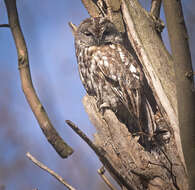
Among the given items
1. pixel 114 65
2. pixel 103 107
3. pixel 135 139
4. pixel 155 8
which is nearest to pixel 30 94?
pixel 135 139

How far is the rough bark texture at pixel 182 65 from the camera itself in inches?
33.4

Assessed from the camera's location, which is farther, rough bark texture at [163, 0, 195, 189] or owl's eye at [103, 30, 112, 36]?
owl's eye at [103, 30, 112, 36]

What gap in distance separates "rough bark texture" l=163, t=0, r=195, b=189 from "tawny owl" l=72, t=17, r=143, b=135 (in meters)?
0.82

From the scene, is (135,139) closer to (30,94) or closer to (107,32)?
(30,94)

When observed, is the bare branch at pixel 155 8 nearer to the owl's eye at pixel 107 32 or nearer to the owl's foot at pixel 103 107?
the owl's eye at pixel 107 32

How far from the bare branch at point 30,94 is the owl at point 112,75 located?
23.9 inches

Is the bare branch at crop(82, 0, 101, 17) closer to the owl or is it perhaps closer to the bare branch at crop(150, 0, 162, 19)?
the owl

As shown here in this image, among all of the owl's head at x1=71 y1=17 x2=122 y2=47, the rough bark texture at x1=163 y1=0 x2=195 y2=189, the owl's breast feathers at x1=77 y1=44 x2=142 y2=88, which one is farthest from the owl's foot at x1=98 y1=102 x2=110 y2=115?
the rough bark texture at x1=163 y1=0 x2=195 y2=189

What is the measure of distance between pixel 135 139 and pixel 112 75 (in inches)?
21.2

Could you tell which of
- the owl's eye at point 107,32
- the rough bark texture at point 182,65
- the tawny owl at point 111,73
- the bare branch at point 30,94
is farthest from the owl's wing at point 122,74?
the rough bark texture at point 182,65

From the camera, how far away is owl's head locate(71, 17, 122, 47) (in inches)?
71.6

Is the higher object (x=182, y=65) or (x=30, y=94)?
(x=30, y=94)

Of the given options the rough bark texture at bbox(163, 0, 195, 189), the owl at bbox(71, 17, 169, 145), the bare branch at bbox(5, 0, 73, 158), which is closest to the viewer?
the rough bark texture at bbox(163, 0, 195, 189)

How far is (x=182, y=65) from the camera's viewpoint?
2.80 feet
